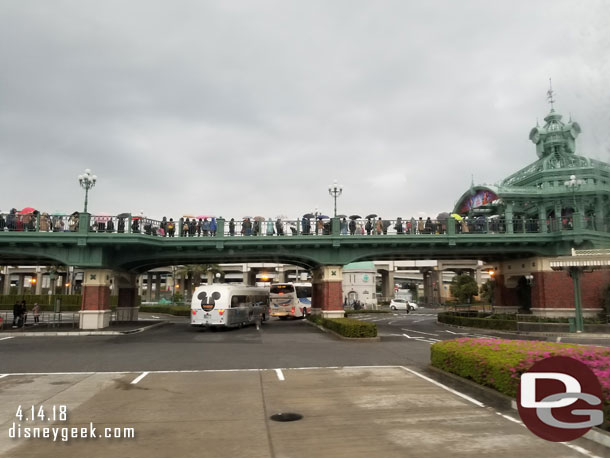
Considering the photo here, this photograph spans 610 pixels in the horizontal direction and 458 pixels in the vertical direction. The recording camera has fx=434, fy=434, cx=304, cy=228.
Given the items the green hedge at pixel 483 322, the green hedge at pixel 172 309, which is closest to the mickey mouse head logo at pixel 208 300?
the green hedge at pixel 483 322

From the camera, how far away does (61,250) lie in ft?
92.8

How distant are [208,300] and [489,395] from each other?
21174mm

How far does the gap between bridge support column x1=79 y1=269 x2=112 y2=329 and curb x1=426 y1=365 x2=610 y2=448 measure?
2319cm

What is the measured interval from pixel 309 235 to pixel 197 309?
29.4 ft

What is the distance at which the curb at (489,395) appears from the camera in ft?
21.8

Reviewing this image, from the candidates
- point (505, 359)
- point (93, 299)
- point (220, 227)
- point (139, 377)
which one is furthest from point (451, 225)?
point (93, 299)

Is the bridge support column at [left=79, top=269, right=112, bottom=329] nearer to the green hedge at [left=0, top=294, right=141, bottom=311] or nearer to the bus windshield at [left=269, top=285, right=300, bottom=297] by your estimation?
the bus windshield at [left=269, top=285, right=300, bottom=297]

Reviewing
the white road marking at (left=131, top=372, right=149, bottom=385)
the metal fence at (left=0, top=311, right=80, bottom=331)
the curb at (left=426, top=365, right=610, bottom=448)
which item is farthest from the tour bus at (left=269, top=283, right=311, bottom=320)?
the curb at (left=426, top=365, right=610, bottom=448)

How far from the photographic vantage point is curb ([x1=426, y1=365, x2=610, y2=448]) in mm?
6642

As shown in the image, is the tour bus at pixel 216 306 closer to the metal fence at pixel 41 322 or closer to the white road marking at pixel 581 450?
the metal fence at pixel 41 322

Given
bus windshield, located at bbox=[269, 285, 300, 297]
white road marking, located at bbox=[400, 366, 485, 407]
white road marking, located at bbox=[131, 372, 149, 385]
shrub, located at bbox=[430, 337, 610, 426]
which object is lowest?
white road marking, located at bbox=[131, 372, 149, 385]

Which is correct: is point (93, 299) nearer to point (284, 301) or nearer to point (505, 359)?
point (284, 301)

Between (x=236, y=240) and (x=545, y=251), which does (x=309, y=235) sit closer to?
(x=236, y=240)

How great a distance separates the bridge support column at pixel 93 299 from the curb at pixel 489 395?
23.2 metres
